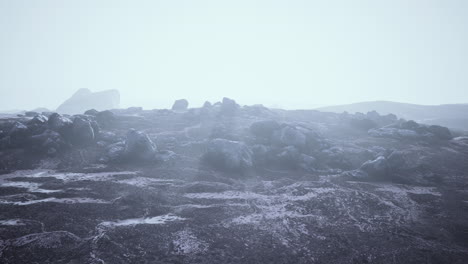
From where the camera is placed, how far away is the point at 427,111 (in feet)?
277

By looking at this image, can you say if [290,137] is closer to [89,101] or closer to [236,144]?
[236,144]

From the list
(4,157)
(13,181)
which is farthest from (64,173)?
Result: (4,157)

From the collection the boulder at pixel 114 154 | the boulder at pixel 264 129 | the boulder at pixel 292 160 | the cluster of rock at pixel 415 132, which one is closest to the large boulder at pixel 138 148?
the boulder at pixel 114 154

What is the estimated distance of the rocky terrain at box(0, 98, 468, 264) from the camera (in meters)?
12.0

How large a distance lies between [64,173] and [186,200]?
11.4 metres

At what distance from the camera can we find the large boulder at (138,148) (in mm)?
25188

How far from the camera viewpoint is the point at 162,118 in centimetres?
4881

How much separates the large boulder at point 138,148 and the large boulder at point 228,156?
5900 millimetres

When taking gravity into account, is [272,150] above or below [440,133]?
below

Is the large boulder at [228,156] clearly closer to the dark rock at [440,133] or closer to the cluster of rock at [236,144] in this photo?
the cluster of rock at [236,144]

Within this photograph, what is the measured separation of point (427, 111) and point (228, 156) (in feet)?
298

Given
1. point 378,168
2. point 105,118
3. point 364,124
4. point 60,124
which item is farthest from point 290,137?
point 105,118

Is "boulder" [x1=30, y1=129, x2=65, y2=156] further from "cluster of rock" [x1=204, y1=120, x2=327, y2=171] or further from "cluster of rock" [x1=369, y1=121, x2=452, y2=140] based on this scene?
"cluster of rock" [x1=369, y1=121, x2=452, y2=140]

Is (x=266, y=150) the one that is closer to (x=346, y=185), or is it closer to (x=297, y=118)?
(x=346, y=185)
